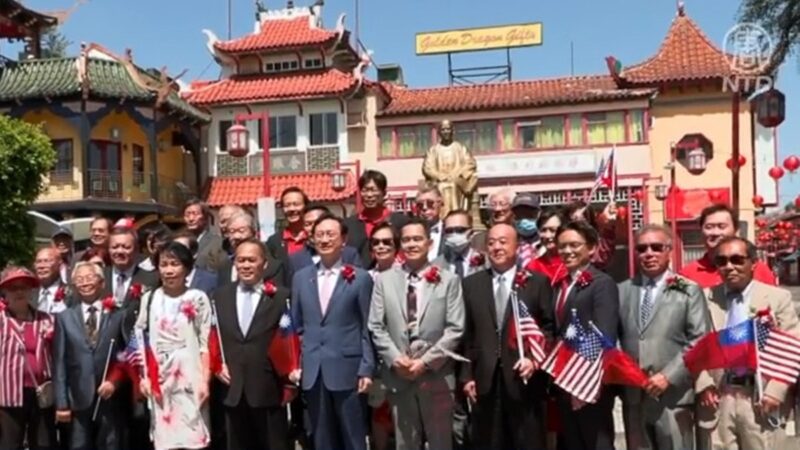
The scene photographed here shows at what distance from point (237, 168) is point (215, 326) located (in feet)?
74.0

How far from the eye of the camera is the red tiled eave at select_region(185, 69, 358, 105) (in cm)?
2641

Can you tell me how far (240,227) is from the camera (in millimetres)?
6453

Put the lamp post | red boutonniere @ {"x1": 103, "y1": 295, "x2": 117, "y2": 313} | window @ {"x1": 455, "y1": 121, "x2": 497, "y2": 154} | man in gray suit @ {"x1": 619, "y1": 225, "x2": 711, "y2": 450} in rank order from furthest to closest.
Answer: window @ {"x1": 455, "y1": 121, "x2": 497, "y2": 154} < the lamp post < red boutonniere @ {"x1": 103, "y1": 295, "x2": 117, "y2": 313} < man in gray suit @ {"x1": 619, "y1": 225, "x2": 711, "y2": 450}

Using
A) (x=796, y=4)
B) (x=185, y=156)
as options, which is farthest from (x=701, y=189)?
(x=185, y=156)

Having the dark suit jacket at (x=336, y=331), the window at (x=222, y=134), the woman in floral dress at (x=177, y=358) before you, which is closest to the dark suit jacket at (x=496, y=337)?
the dark suit jacket at (x=336, y=331)

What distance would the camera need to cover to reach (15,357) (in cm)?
559

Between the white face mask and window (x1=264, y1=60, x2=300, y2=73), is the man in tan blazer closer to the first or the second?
the white face mask

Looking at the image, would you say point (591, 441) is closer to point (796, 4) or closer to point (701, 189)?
point (796, 4)

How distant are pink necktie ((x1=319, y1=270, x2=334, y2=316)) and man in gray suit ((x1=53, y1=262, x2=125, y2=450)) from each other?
132 cm

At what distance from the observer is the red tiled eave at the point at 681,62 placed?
25219mm

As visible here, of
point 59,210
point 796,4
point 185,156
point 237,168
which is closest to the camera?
point 796,4

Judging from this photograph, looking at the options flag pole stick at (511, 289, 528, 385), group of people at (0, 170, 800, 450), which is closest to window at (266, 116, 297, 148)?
group of people at (0, 170, 800, 450)

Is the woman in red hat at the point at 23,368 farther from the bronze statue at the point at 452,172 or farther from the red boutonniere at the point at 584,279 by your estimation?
the bronze statue at the point at 452,172

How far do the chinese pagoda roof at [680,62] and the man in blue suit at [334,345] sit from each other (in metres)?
21.3
